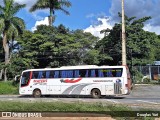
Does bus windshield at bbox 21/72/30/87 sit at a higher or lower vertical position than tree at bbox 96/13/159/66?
lower

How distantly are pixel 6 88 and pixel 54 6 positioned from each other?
16044mm

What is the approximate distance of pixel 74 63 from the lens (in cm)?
5138

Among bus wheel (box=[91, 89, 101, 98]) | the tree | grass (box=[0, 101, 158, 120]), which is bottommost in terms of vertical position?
grass (box=[0, 101, 158, 120])

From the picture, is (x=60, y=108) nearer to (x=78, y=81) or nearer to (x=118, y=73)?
(x=118, y=73)

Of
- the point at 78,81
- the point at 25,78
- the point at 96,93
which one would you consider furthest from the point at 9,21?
the point at 96,93

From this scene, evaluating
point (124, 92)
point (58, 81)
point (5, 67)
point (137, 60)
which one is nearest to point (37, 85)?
point (58, 81)

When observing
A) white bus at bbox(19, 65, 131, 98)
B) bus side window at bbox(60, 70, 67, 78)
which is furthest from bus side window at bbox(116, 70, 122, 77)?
bus side window at bbox(60, 70, 67, 78)

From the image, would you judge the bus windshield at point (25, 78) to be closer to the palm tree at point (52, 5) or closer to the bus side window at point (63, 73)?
the bus side window at point (63, 73)

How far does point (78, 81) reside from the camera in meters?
31.9

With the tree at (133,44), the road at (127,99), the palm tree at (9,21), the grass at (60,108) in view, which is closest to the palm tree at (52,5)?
the palm tree at (9,21)

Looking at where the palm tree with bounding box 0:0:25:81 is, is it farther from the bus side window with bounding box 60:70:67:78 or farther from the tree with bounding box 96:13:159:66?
the bus side window with bounding box 60:70:67:78

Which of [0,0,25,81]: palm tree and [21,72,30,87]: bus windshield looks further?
[0,0,25,81]: palm tree

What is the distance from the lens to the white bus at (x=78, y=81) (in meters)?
30.5

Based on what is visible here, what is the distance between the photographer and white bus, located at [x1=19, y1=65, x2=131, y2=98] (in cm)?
3052
